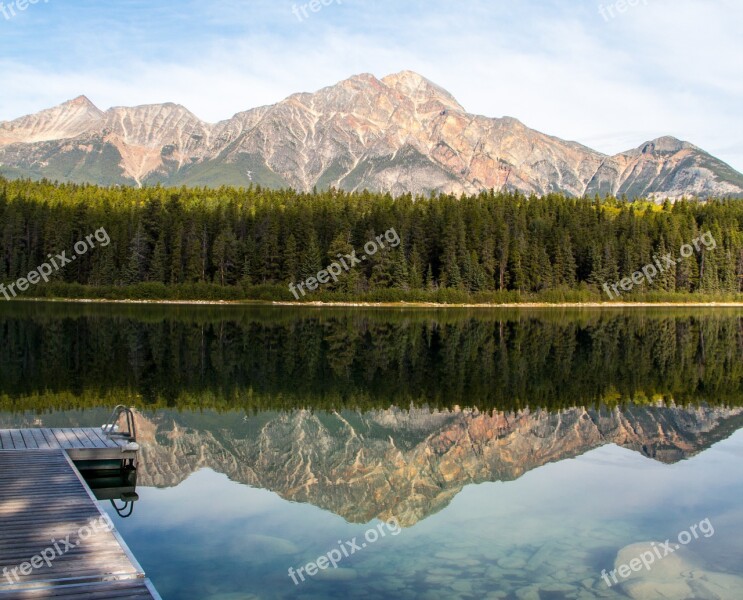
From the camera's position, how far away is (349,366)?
128 ft

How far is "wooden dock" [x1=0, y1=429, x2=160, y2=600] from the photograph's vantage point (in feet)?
33.2

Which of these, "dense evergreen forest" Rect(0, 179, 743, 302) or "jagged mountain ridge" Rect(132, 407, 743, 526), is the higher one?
"dense evergreen forest" Rect(0, 179, 743, 302)

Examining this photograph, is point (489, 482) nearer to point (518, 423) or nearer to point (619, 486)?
point (619, 486)

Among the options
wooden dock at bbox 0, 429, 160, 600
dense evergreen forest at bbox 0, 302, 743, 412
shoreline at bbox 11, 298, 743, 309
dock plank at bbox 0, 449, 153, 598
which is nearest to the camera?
wooden dock at bbox 0, 429, 160, 600

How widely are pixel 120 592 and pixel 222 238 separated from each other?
111 meters

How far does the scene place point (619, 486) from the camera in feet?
62.6

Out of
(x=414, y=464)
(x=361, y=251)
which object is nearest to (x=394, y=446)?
(x=414, y=464)

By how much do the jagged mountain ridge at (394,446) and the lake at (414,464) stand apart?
0.10 m

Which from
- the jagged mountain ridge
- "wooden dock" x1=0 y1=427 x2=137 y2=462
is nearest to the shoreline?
the jagged mountain ridge

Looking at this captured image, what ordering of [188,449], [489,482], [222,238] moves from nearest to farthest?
[489,482] < [188,449] < [222,238]

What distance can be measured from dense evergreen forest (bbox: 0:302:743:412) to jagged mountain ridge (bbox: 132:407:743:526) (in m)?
2.15

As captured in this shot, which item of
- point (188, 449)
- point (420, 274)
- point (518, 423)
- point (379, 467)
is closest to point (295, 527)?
point (379, 467)

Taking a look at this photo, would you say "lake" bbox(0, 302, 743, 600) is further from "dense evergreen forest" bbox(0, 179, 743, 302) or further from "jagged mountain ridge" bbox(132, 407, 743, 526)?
"dense evergreen forest" bbox(0, 179, 743, 302)

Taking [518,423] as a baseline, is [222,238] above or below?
above
